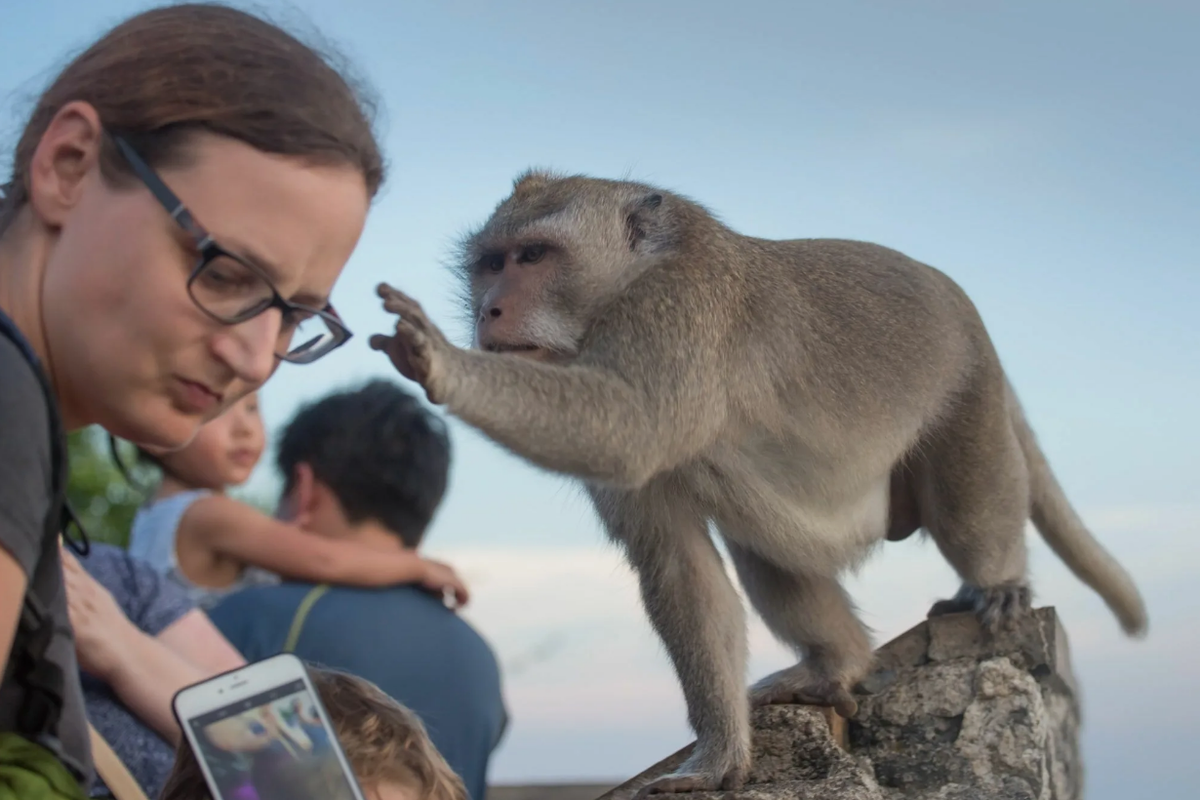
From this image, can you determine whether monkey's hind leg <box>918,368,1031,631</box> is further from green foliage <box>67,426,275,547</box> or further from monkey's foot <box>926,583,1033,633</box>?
green foliage <box>67,426,275,547</box>

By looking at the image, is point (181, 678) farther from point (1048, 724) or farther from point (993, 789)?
point (1048, 724)

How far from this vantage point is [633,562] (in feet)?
13.6

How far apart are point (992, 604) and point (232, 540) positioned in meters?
2.97

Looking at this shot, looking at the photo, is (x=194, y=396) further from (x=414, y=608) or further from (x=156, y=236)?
(x=414, y=608)

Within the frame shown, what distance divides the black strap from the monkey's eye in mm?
2534


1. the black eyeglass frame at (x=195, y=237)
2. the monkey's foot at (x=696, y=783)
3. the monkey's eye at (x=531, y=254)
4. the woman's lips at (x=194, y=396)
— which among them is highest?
the monkey's eye at (x=531, y=254)

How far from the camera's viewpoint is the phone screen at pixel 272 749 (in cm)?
196

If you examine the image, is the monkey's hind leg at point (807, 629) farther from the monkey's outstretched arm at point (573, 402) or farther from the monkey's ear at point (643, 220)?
the monkey's ear at point (643, 220)

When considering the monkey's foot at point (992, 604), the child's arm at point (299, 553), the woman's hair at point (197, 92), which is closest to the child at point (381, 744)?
the woman's hair at point (197, 92)

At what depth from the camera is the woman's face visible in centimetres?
171

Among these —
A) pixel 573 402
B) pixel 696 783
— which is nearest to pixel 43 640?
pixel 573 402

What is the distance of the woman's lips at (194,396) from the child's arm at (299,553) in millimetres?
2603

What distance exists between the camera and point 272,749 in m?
2.03

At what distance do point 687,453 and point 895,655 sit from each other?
132cm
